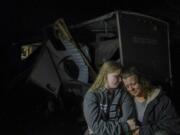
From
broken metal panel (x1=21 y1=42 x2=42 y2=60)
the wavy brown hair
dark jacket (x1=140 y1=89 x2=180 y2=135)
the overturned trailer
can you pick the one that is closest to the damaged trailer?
the overturned trailer

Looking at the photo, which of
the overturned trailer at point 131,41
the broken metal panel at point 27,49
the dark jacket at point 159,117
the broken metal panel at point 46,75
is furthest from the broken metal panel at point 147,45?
the broken metal panel at point 27,49

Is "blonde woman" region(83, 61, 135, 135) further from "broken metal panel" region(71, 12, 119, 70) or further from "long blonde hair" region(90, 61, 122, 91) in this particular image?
"broken metal panel" region(71, 12, 119, 70)

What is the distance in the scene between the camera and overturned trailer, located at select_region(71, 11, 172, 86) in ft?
13.9

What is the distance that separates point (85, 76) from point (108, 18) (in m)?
0.74

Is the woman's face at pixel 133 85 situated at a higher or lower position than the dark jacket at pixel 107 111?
higher

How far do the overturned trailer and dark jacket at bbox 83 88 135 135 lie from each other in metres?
1.23

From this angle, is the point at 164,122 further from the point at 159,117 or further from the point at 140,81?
the point at 140,81

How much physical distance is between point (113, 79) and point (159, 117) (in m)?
0.41

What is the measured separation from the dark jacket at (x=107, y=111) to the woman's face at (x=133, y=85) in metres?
0.07

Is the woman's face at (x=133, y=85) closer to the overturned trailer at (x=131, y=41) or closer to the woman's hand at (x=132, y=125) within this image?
the woman's hand at (x=132, y=125)

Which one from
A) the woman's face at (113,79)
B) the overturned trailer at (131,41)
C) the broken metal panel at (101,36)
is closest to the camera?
the woman's face at (113,79)

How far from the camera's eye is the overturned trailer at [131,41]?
4.24 metres

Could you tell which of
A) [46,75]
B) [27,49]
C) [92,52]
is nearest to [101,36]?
[92,52]

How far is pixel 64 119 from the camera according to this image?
5332 mm
